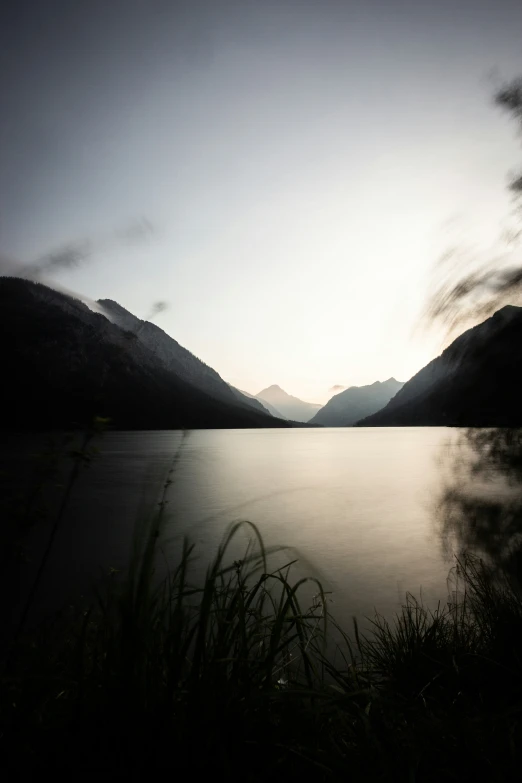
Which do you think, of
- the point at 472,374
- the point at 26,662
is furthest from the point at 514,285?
the point at 26,662

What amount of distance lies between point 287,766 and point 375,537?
15.8 meters

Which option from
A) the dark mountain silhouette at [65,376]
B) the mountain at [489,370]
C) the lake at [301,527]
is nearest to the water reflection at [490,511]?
the mountain at [489,370]

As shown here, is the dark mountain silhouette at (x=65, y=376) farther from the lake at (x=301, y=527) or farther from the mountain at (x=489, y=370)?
the mountain at (x=489, y=370)

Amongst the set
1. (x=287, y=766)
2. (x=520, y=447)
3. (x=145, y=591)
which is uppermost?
(x=520, y=447)

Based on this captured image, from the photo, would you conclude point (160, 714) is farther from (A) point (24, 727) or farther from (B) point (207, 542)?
(B) point (207, 542)

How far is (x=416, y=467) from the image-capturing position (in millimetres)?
46000

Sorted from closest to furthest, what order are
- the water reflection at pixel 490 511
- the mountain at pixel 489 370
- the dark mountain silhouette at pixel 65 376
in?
the dark mountain silhouette at pixel 65 376 → the mountain at pixel 489 370 → the water reflection at pixel 490 511

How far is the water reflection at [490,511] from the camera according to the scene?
6.24 metres

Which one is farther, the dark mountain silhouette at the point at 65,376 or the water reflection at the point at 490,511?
the water reflection at the point at 490,511

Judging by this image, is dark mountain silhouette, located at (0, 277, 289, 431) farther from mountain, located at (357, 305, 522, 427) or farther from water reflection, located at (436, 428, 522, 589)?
water reflection, located at (436, 428, 522, 589)

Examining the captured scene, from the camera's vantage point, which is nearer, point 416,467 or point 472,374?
point 472,374

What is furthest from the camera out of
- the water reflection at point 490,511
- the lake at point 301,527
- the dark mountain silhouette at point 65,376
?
the lake at point 301,527

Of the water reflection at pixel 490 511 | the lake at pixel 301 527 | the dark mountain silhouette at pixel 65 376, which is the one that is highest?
the dark mountain silhouette at pixel 65 376

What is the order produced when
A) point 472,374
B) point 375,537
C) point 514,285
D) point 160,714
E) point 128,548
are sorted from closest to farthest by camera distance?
point 160,714 < point 514,285 < point 472,374 < point 128,548 < point 375,537
